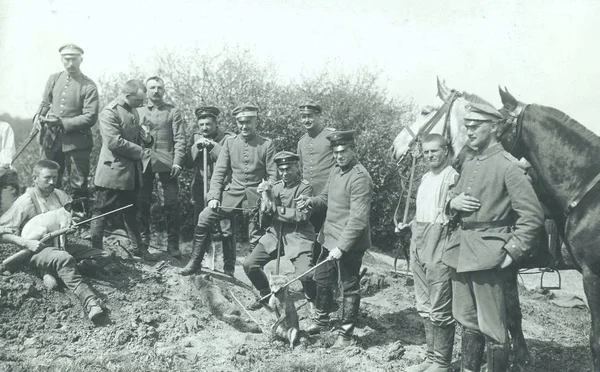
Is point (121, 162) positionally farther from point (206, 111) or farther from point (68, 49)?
point (68, 49)

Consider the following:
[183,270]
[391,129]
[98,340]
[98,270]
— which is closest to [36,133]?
[98,270]

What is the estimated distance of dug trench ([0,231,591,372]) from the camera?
18.3 ft

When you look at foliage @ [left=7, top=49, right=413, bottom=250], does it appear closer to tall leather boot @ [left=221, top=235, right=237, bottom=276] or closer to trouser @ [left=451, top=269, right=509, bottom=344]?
tall leather boot @ [left=221, top=235, right=237, bottom=276]

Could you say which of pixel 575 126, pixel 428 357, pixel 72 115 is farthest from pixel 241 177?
pixel 575 126

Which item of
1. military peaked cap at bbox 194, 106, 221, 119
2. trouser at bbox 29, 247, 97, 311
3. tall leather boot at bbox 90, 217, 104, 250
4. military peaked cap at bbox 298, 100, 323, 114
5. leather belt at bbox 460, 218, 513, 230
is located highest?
military peaked cap at bbox 298, 100, 323, 114

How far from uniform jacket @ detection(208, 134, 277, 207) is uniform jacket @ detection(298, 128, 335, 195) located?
0.47 metres

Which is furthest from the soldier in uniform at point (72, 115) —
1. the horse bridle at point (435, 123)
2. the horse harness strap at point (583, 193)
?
the horse harness strap at point (583, 193)

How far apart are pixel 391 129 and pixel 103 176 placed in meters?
8.03

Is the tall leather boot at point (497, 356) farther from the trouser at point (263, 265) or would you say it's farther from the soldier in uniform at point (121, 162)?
the soldier in uniform at point (121, 162)

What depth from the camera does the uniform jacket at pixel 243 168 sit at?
767 centimetres

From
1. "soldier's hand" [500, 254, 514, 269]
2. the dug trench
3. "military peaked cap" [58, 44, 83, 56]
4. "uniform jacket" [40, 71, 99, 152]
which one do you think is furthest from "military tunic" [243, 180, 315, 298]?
"military peaked cap" [58, 44, 83, 56]

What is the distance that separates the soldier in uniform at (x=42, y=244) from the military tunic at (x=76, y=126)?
113cm

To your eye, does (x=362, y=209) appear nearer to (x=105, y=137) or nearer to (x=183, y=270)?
(x=183, y=270)

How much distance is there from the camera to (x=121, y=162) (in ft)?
→ 25.1
